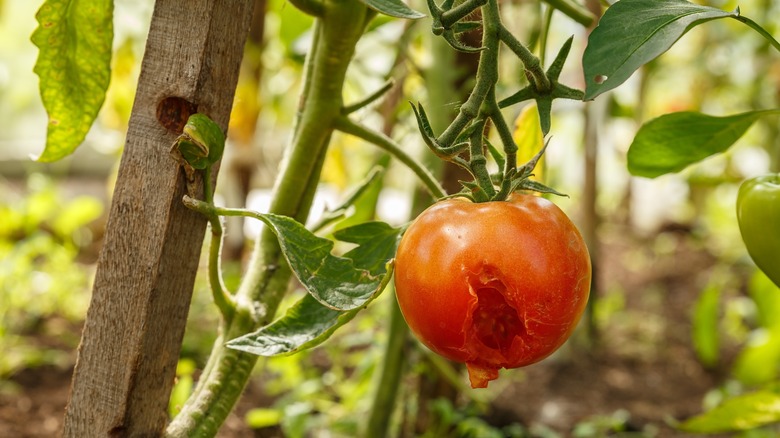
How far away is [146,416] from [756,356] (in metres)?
1.12

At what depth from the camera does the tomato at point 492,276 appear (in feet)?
1.23

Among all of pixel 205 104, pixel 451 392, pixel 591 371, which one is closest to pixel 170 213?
pixel 205 104

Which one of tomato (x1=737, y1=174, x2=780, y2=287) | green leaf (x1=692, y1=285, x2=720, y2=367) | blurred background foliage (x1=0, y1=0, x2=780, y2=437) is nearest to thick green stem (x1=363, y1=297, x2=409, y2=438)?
blurred background foliage (x1=0, y1=0, x2=780, y2=437)

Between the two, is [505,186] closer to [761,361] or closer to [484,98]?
[484,98]

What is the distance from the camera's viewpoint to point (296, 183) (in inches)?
21.2

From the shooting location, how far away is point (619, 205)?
10.6 ft

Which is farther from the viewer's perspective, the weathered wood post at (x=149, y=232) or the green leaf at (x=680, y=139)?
the green leaf at (x=680, y=139)

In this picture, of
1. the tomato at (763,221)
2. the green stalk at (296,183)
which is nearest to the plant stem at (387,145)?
the green stalk at (296,183)

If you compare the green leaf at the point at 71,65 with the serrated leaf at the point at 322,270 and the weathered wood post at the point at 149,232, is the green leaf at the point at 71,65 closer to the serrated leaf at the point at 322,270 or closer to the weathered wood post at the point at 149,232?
the weathered wood post at the point at 149,232

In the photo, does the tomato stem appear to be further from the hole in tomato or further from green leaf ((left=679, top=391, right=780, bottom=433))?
green leaf ((left=679, top=391, right=780, bottom=433))

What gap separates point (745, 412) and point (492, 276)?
0.63 m

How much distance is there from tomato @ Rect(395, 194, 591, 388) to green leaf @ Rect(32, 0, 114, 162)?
29 centimetres

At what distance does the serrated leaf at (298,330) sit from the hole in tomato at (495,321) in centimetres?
6

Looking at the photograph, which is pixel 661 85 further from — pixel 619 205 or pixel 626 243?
pixel 626 243
